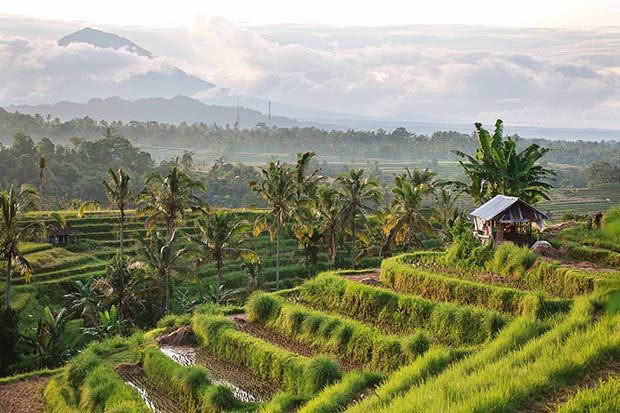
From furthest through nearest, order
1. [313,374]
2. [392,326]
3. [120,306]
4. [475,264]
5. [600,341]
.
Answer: [120,306] < [475,264] < [392,326] < [313,374] < [600,341]

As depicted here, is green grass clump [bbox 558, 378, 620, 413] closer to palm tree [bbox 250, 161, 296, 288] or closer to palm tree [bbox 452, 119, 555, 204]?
palm tree [bbox 452, 119, 555, 204]

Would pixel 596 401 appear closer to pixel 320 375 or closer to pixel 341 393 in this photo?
pixel 341 393

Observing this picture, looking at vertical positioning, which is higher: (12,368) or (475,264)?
(475,264)

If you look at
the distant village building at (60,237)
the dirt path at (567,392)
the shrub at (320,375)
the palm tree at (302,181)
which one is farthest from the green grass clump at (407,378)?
the distant village building at (60,237)

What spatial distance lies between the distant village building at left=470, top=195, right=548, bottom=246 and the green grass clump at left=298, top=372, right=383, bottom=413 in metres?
7.41

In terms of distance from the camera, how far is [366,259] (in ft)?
124

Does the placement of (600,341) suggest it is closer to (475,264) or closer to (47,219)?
(475,264)

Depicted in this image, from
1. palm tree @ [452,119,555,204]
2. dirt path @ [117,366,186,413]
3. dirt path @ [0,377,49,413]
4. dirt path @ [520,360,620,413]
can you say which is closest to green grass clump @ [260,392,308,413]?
dirt path @ [117,366,186,413]

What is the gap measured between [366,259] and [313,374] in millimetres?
24836

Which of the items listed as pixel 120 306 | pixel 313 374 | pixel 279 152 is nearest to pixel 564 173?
pixel 279 152

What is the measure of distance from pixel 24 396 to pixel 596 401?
15.7 meters

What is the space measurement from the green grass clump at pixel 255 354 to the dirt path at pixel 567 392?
5933 mm

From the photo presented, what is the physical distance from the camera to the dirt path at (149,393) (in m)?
14.1

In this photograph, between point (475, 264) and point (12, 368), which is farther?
point (12, 368)
